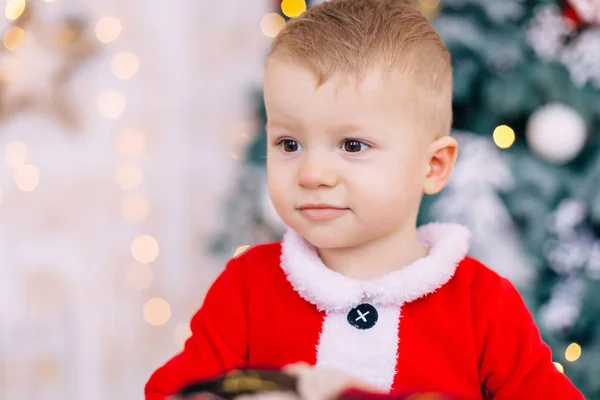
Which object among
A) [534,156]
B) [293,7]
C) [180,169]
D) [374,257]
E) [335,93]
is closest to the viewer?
[335,93]

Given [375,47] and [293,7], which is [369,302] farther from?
[293,7]

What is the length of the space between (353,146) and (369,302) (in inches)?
8.5

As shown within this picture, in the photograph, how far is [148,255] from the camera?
2621mm

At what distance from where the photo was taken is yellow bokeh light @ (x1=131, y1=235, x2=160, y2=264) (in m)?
2.60

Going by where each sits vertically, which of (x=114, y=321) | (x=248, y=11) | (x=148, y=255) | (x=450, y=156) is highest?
(x=248, y=11)

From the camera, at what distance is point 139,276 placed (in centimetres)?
261

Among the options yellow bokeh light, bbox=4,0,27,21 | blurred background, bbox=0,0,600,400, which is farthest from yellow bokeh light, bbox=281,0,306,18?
yellow bokeh light, bbox=4,0,27,21

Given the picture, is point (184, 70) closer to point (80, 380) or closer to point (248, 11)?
point (248, 11)

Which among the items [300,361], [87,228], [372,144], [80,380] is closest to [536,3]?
[372,144]

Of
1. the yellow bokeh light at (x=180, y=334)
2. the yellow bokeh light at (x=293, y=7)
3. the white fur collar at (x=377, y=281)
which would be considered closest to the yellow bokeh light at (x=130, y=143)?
the yellow bokeh light at (x=180, y=334)

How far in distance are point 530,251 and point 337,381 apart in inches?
48.9

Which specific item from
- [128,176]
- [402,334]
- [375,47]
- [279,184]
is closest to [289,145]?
[279,184]

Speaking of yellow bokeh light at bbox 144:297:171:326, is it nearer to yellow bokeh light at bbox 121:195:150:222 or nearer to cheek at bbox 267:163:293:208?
yellow bokeh light at bbox 121:195:150:222

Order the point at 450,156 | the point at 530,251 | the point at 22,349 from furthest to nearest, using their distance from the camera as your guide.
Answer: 1. the point at 22,349
2. the point at 530,251
3. the point at 450,156
